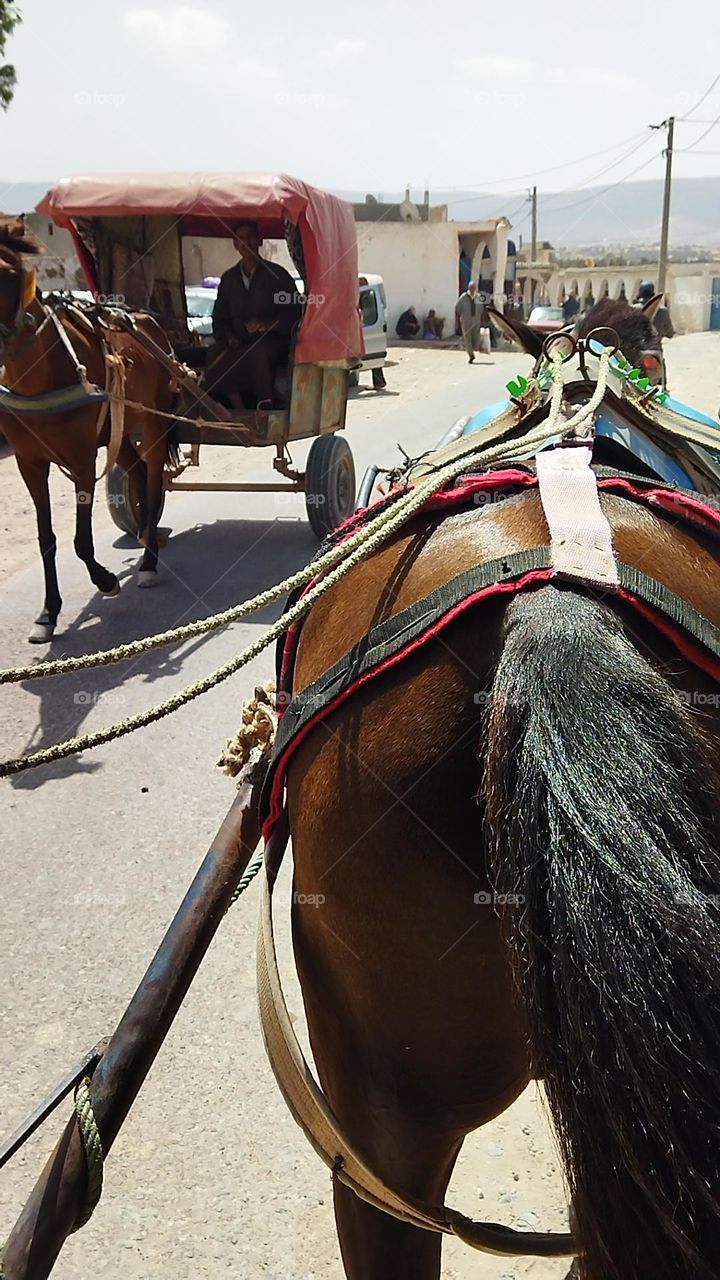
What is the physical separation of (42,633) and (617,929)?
540 cm

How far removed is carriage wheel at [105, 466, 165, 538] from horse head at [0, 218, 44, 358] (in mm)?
1893

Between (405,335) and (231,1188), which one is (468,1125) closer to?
(231,1188)

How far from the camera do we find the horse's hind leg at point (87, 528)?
6475 millimetres

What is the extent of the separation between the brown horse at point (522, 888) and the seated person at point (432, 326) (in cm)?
2880

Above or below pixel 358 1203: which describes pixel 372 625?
above

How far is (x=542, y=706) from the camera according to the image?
3.90ft

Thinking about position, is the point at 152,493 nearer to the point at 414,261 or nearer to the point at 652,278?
the point at 414,261

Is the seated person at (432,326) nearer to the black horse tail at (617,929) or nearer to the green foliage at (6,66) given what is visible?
the green foliage at (6,66)

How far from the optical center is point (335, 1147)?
5.28ft

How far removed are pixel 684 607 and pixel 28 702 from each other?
447 cm

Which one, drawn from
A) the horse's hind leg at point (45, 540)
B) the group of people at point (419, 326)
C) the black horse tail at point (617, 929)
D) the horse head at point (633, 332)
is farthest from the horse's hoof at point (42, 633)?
the group of people at point (419, 326)

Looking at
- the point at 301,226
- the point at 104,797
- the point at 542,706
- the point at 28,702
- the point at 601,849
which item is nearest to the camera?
the point at 601,849

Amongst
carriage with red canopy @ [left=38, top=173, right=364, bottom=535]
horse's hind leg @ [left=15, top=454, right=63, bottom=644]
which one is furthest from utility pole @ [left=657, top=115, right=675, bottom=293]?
horse's hind leg @ [left=15, top=454, right=63, bottom=644]

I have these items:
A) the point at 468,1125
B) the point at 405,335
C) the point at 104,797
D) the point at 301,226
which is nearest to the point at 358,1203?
the point at 468,1125
